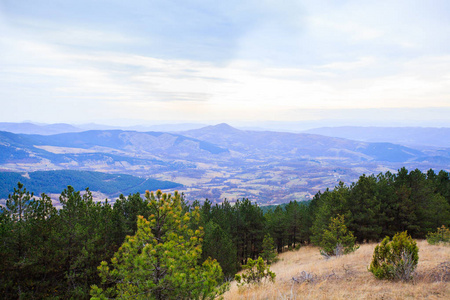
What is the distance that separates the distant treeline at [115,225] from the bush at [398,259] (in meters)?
14.1

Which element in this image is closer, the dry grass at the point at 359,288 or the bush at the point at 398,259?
the dry grass at the point at 359,288

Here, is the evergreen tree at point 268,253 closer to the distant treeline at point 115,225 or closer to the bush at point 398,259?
the distant treeline at point 115,225

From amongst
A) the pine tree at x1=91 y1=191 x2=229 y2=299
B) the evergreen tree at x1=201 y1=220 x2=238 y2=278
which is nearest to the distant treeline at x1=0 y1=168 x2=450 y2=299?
the evergreen tree at x1=201 y1=220 x2=238 y2=278

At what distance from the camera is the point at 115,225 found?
57.9ft

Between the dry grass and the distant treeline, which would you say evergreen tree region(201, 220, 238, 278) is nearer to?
the distant treeline

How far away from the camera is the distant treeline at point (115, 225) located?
12.3 m

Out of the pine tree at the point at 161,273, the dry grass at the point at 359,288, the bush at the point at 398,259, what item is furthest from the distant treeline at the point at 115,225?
the bush at the point at 398,259

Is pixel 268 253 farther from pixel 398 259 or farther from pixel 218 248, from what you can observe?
pixel 398 259

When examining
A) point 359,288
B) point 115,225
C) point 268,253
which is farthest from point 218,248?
point 359,288

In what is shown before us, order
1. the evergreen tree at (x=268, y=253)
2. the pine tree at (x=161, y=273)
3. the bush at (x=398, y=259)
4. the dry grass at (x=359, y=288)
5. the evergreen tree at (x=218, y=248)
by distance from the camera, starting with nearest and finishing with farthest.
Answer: the pine tree at (x=161, y=273), the dry grass at (x=359, y=288), the bush at (x=398, y=259), the evergreen tree at (x=218, y=248), the evergreen tree at (x=268, y=253)

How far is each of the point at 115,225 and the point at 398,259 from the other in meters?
17.1

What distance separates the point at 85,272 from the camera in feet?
44.2

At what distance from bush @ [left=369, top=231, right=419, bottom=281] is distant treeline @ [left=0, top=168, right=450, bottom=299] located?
14100 mm

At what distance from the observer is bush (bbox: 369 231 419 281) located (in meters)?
8.70
